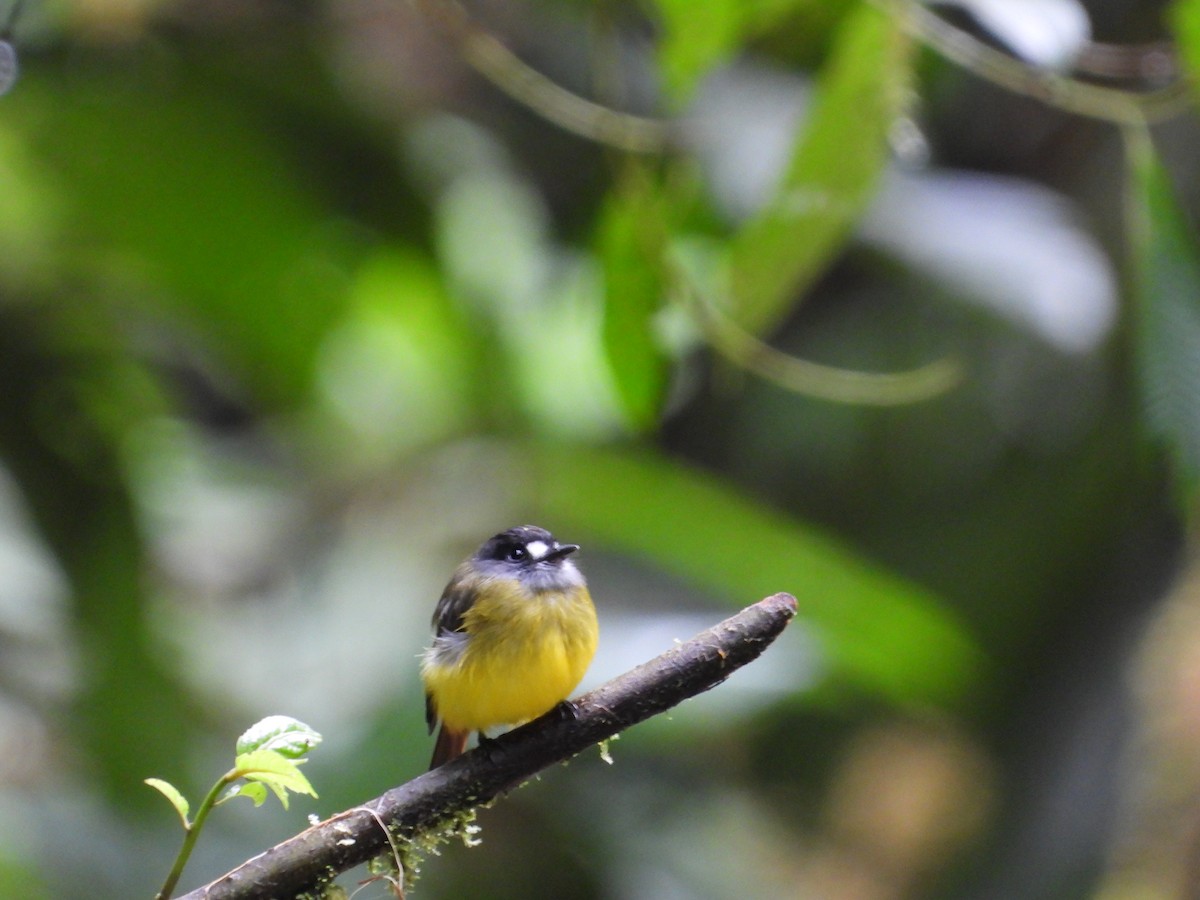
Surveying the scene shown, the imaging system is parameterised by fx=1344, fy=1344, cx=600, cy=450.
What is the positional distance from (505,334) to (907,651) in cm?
174

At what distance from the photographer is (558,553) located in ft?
6.89

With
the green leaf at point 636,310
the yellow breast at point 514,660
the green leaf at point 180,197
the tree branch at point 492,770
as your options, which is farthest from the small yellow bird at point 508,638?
the green leaf at point 180,197

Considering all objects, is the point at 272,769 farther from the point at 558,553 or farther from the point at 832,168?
the point at 832,168

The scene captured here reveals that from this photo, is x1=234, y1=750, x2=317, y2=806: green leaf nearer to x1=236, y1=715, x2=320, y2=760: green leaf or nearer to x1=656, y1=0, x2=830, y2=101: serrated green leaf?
x1=236, y1=715, x2=320, y2=760: green leaf

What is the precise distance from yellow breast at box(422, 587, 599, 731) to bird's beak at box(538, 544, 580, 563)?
88mm

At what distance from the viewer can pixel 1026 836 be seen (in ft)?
14.3

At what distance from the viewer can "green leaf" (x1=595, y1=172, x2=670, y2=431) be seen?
2.04 m

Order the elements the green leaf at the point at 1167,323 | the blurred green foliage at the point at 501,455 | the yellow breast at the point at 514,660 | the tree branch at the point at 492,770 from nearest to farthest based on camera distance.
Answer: the tree branch at the point at 492,770
the green leaf at the point at 1167,323
the yellow breast at the point at 514,660
the blurred green foliage at the point at 501,455

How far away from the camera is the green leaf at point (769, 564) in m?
3.64

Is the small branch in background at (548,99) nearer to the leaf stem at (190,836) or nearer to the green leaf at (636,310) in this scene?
the green leaf at (636,310)

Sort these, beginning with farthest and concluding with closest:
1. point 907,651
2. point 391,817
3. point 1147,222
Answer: point 907,651 < point 1147,222 < point 391,817

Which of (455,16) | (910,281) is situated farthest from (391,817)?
(910,281)

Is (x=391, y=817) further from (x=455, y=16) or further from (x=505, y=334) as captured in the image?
(x=505, y=334)

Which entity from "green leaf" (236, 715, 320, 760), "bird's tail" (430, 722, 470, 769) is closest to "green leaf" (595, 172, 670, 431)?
"bird's tail" (430, 722, 470, 769)
